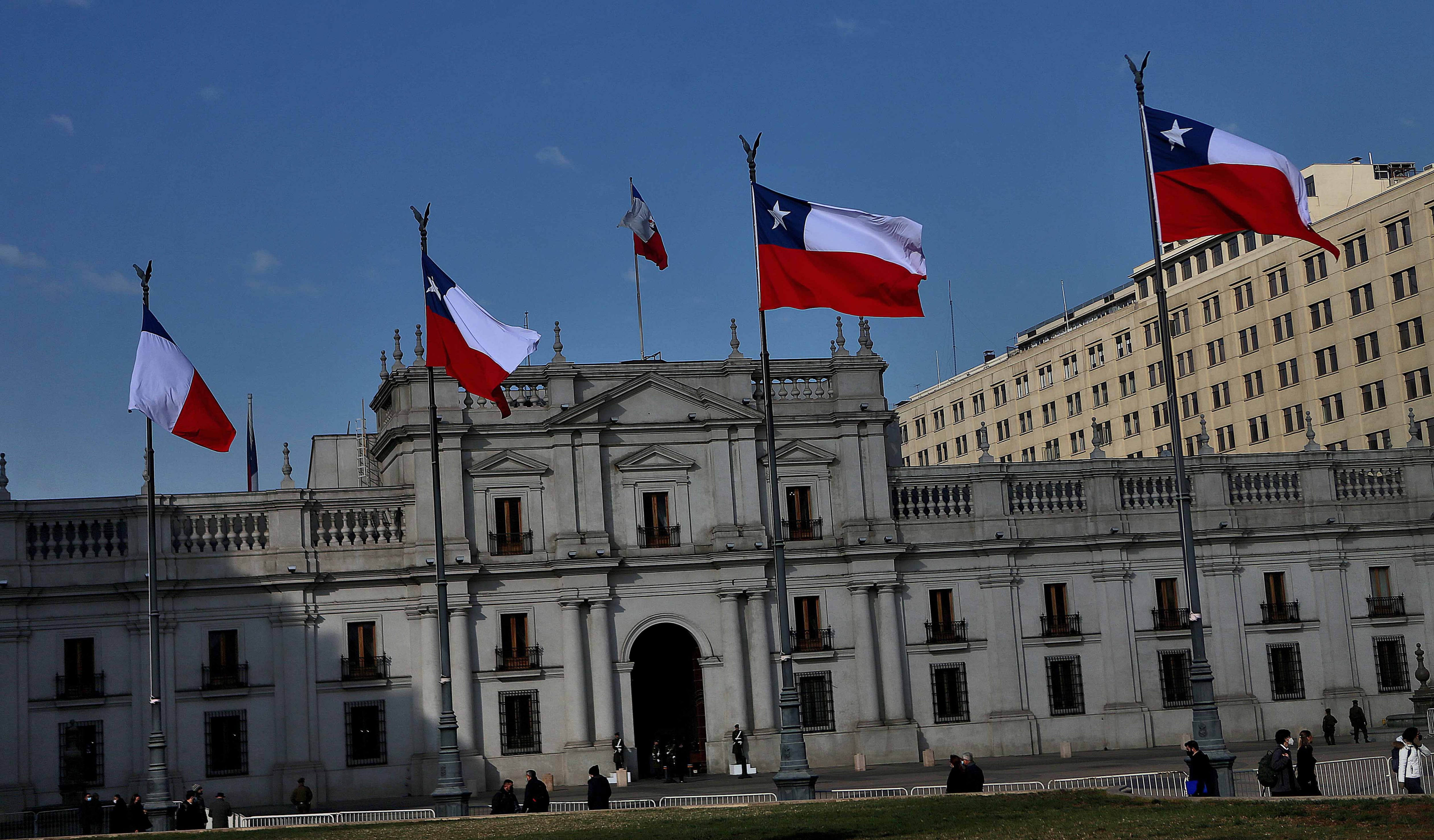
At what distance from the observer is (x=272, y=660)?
5334 centimetres

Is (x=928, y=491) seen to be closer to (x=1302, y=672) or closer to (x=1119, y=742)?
(x=1119, y=742)

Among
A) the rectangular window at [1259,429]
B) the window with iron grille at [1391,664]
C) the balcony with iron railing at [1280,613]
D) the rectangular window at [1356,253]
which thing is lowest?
the window with iron grille at [1391,664]

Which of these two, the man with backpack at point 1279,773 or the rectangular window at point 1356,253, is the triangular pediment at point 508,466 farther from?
the rectangular window at point 1356,253

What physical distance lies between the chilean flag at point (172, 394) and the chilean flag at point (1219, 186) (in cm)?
2296

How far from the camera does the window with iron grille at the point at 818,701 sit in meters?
56.6

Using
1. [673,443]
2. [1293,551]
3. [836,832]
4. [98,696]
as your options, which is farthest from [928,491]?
[836,832]

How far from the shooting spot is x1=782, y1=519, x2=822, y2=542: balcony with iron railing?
58.1 m

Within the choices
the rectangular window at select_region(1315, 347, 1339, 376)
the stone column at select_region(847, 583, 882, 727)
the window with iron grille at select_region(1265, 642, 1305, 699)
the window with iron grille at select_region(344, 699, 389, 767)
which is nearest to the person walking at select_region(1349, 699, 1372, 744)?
the window with iron grille at select_region(1265, 642, 1305, 699)

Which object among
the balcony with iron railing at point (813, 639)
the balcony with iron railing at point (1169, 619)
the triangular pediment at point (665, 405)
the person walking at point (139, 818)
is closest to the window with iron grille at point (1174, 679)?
the balcony with iron railing at point (1169, 619)

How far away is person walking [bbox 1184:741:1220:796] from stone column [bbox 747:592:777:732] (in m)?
26.6

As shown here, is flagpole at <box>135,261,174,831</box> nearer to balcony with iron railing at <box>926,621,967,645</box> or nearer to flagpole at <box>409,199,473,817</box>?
flagpole at <box>409,199,473,817</box>

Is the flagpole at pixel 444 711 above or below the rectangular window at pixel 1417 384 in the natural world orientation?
below

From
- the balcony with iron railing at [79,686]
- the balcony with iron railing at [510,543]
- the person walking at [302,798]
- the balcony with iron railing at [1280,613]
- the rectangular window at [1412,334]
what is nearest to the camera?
the person walking at [302,798]

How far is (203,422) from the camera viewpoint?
40344mm
